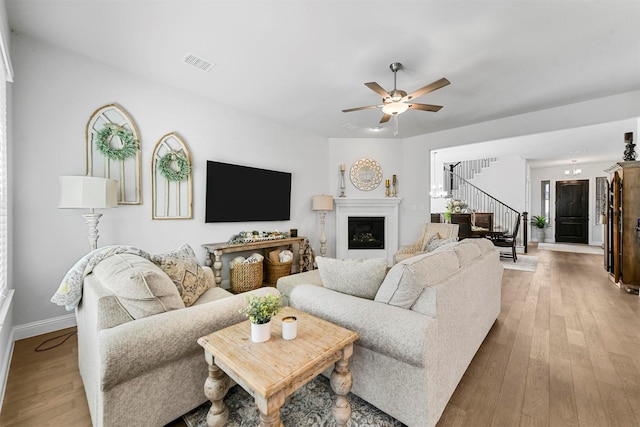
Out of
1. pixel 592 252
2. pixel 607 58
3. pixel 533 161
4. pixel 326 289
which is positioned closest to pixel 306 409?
pixel 326 289

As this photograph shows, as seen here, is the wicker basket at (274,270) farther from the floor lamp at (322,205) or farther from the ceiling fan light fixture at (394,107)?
the ceiling fan light fixture at (394,107)

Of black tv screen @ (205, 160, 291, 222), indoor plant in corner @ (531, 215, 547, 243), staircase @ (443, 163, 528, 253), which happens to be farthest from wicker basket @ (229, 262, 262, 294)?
indoor plant in corner @ (531, 215, 547, 243)

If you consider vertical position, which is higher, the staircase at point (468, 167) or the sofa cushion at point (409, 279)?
the staircase at point (468, 167)

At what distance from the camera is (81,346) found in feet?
5.66

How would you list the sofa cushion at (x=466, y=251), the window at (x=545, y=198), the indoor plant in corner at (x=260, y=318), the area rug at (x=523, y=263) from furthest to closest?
the window at (x=545, y=198), the area rug at (x=523, y=263), the sofa cushion at (x=466, y=251), the indoor plant in corner at (x=260, y=318)

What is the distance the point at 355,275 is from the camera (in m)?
1.74

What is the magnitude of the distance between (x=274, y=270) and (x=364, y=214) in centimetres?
234

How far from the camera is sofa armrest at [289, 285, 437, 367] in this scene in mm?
1282

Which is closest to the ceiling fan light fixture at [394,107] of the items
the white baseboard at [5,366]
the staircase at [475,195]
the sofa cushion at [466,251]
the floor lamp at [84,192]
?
the sofa cushion at [466,251]

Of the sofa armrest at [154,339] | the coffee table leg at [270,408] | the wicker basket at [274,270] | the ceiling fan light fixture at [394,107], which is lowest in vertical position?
the wicker basket at [274,270]

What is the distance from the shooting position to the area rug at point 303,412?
143cm

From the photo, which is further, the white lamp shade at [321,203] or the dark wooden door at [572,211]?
the dark wooden door at [572,211]

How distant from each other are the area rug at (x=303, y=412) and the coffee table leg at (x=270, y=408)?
1.66 feet

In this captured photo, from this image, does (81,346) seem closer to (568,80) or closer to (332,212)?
(332,212)
